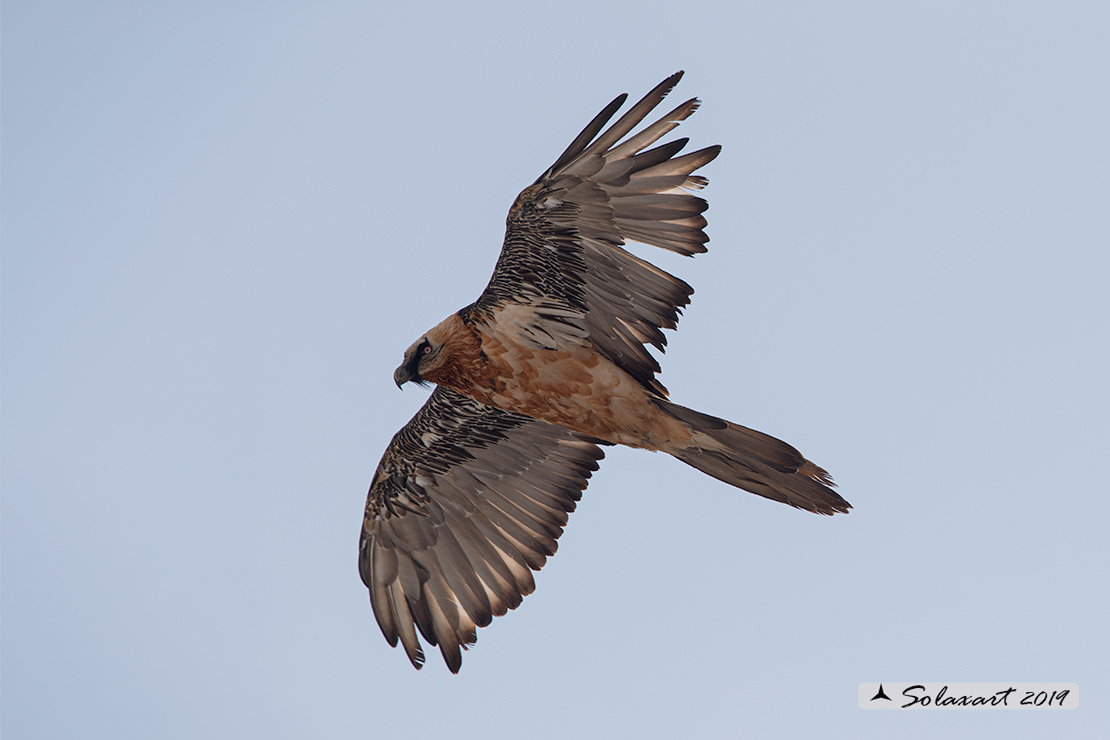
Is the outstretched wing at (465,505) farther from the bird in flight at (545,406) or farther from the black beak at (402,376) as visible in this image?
the black beak at (402,376)

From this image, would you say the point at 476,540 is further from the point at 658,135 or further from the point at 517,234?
the point at 658,135

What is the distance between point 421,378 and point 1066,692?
600cm

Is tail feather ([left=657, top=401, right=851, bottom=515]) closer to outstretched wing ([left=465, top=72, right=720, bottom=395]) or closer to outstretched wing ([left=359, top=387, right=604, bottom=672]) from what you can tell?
outstretched wing ([left=465, top=72, right=720, bottom=395])

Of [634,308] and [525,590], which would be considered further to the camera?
[525,590]

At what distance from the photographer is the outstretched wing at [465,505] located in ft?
31.0

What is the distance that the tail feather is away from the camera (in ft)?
25.4

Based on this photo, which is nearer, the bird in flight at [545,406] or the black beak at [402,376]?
the bird in flight at [545,406]

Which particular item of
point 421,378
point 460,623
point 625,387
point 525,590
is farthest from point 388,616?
point 625,387

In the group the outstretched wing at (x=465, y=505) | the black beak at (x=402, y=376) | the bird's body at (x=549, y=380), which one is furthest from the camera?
the outstretched wing at (x=465, y=505)

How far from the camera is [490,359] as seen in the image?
858 centimetres

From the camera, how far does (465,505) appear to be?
983 centimetres

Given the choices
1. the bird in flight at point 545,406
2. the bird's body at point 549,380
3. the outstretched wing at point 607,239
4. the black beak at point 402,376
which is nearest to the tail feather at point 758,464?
the bird in flight at point 545,406

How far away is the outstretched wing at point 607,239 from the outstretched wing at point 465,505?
1.43m

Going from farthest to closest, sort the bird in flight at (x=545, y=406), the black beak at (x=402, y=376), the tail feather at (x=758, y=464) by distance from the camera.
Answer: the black beak at (x=402, y=376)
the bird in flight at (x=545, y=406)
the tail feather at (x=758, y=464)
